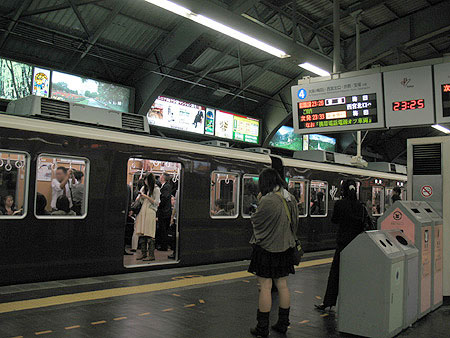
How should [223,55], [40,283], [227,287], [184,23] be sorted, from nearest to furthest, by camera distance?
[40,283], [227,287], [184,23], [223,55]

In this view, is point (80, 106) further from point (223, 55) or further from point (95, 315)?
point (223, 55)

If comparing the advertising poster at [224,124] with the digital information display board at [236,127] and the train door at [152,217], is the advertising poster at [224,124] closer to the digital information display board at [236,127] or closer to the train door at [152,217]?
the digital information display board at [236,127]

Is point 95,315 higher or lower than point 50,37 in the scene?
lower

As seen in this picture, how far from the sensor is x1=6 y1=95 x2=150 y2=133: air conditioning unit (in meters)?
6.32

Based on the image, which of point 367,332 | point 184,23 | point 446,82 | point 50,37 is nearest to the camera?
point 367,332

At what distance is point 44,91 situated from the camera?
37.7ft

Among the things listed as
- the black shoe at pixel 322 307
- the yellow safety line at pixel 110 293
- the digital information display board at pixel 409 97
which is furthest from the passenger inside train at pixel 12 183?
the digital information display board at pixel 409 97

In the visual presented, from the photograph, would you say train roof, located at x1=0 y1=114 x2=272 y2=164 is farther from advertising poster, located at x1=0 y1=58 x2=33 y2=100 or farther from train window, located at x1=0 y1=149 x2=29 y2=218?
advertising poster, located at x1=0 y1=58 x2=33 y2=100

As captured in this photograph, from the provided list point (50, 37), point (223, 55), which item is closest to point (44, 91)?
point (50, 37)

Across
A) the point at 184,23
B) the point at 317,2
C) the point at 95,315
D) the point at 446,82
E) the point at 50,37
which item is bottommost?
the point at 95,315

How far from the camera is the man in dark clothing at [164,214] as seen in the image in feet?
28.9

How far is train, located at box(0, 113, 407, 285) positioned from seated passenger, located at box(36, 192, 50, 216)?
1 cm

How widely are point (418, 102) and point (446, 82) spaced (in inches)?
19.9

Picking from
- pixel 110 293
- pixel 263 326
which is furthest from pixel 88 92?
pixel 263 326
